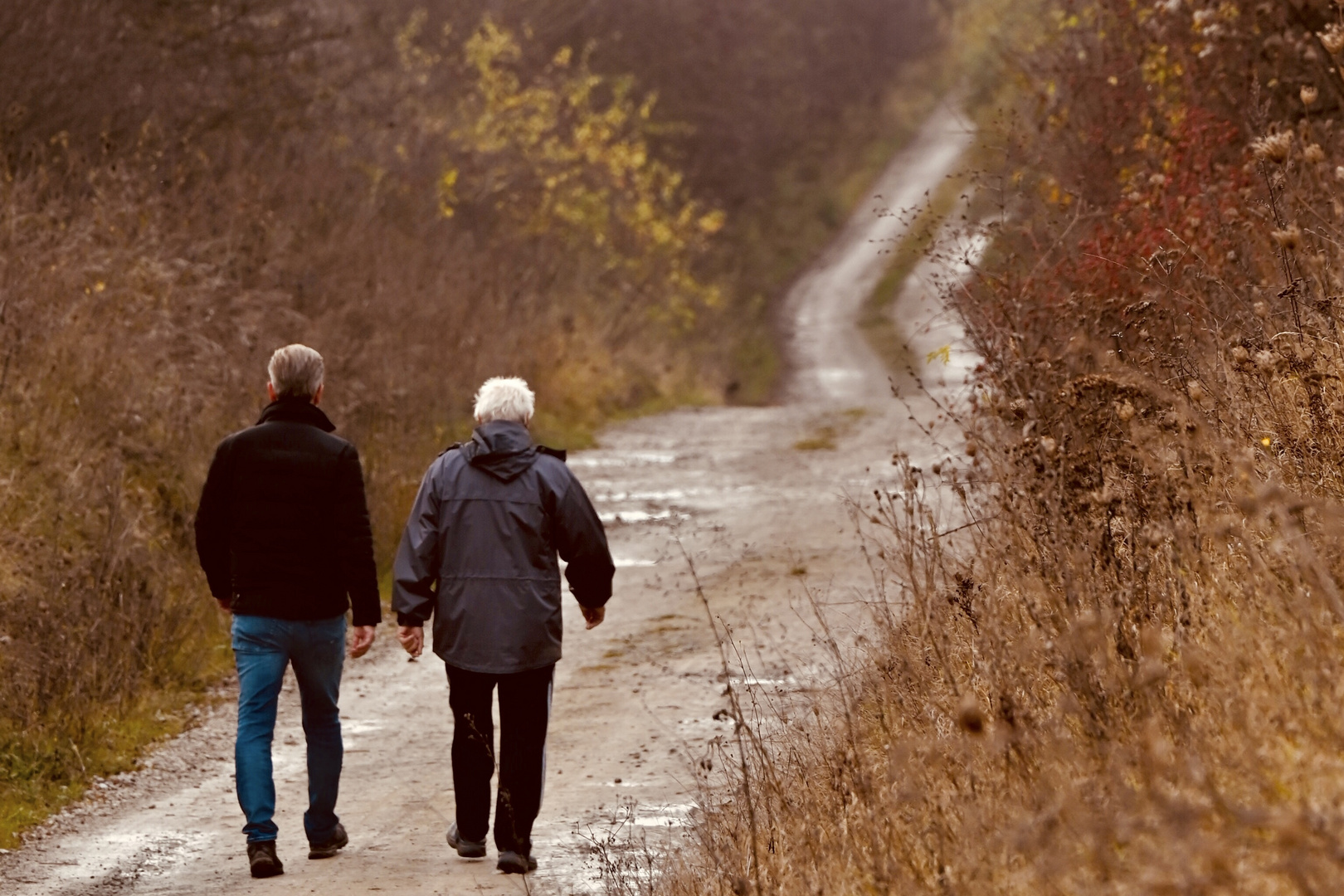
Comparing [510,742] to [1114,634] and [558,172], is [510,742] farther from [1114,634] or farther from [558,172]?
[558,172]

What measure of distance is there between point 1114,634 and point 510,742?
2412 millimetres

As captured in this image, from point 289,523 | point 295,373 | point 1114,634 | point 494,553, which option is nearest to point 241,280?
point 295,373

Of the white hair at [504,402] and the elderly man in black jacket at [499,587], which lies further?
the white hair at [504,402]

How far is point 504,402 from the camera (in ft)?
20.6

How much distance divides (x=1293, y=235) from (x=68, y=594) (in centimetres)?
659

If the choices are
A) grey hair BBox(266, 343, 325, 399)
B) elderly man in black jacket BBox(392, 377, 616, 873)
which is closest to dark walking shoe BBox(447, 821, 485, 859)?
elderly man in black jacket BBox(392, 377, 616, 873)

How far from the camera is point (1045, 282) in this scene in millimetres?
9258

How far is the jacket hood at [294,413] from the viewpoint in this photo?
21.1ft

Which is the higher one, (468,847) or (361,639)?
(361,639)

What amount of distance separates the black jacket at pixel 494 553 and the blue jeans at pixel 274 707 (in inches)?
17.9

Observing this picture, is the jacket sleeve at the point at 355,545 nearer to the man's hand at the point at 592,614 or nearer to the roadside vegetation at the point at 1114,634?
the man's hand at the point at 592,614

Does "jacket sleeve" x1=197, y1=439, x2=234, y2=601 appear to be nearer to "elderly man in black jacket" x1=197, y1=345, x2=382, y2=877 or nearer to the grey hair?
"elderly man in black jacket" x1=197, y1=345, x2=382, y2=877

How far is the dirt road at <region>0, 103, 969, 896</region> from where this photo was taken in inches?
253

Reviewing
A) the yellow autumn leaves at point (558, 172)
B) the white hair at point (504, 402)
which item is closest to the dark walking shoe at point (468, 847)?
the white hair at point (504, 402)
